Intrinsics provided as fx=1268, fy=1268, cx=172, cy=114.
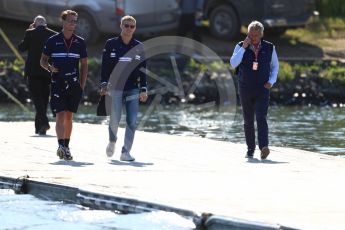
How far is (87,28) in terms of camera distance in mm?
A: 30109

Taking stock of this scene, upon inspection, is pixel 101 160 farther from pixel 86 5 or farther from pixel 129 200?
pixel 86 5

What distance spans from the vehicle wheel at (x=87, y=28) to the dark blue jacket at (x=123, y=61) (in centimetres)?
1684

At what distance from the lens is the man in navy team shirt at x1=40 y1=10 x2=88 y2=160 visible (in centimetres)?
1312

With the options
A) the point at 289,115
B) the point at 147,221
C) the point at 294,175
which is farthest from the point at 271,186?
the point at 289,115

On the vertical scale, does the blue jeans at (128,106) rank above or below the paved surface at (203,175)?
above

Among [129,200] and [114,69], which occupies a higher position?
[114,69]

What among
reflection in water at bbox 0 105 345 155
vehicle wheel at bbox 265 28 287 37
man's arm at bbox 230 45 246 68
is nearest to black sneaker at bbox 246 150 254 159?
man's arm at bbox 230 45 246 68

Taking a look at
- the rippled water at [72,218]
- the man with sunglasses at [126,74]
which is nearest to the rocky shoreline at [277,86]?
the man with sunglasses at [126,74]

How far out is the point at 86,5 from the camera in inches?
1164

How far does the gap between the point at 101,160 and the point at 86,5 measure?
16609 mm

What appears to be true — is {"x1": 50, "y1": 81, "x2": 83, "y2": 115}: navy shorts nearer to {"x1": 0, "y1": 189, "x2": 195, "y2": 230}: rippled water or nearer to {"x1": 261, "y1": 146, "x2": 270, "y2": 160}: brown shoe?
{"x1": 261, "y1": 146, "x2": 270, "y2": 160}: brown shoe

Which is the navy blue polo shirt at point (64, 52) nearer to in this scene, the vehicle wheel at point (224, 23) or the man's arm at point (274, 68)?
the man's arm at point (274, 68)

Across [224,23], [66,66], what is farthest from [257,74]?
[224,23]

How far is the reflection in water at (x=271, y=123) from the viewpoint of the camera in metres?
18.9
